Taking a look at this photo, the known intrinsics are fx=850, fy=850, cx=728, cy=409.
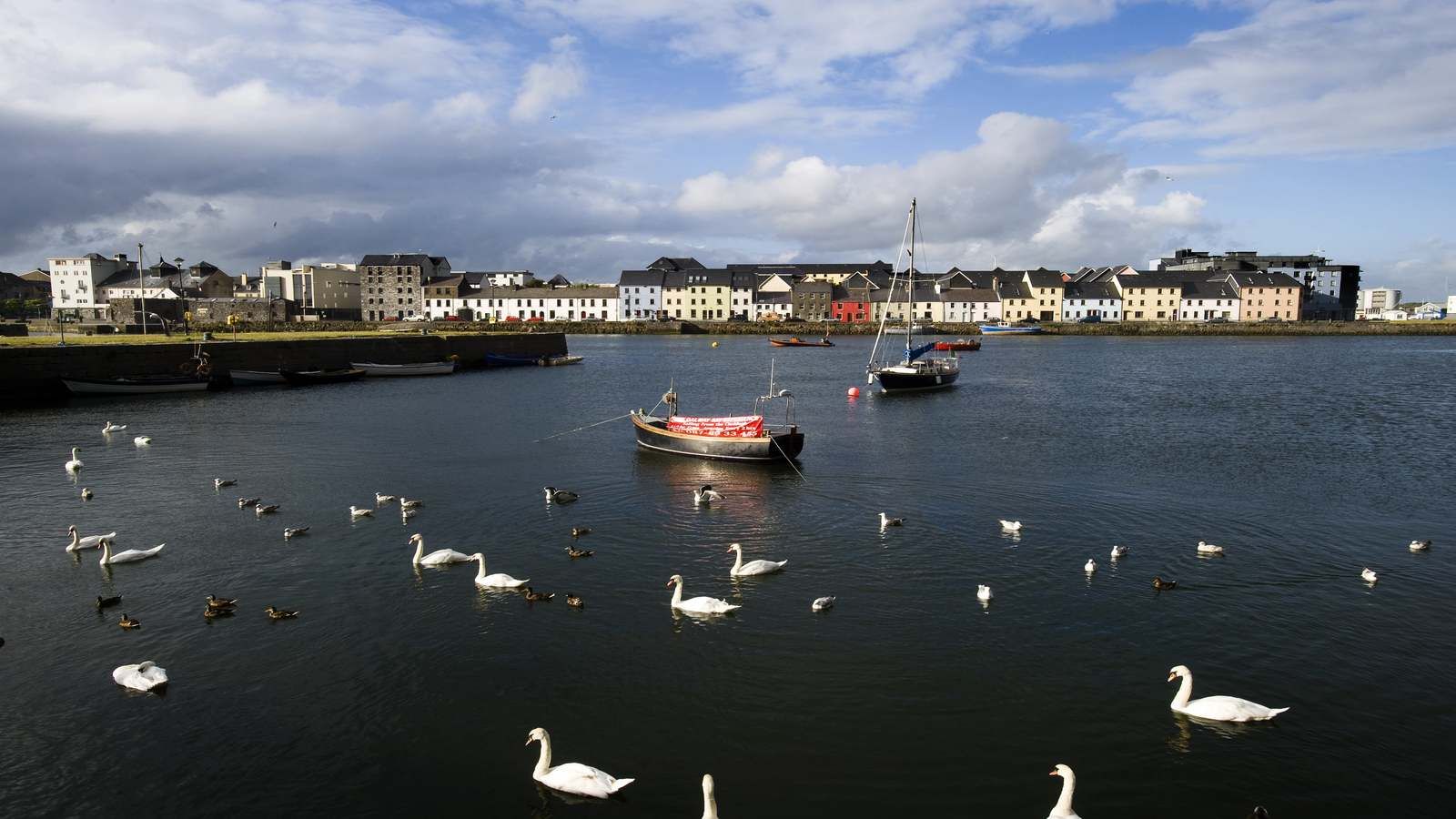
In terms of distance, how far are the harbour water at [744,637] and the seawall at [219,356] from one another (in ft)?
57.9

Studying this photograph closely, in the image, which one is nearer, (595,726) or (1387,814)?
(1387,814)

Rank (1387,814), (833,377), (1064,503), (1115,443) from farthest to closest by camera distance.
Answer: (833,377)
(1115,443)
(1064,503)
(1387,814)

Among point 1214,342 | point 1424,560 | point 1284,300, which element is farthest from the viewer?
point 1284,300

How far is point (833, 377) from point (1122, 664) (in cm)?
5864

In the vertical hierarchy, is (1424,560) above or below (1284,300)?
below

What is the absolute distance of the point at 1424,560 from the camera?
64.8 feet

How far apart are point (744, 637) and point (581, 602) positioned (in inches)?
134

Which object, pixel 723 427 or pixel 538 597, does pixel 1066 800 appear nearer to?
pixel 538 597

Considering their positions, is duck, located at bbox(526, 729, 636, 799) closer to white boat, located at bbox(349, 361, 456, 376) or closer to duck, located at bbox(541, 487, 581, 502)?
duck, located at bbox(541, 487, 581, 502)

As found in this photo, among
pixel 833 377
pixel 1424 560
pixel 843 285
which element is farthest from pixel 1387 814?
pixel 843 285

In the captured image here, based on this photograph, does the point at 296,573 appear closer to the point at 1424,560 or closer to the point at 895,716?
the point at 895,716

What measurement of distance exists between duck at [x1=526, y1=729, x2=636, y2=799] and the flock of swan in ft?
0.04

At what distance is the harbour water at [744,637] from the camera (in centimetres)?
1104

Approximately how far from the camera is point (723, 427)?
31719 mm
